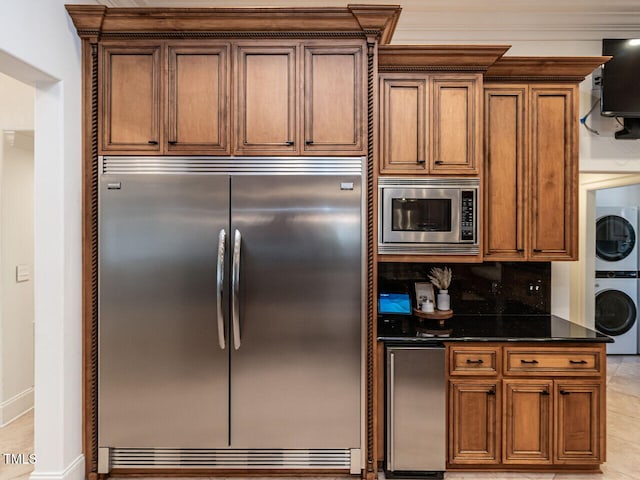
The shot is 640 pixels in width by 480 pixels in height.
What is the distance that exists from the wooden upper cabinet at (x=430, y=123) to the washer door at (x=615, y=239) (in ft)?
11.7

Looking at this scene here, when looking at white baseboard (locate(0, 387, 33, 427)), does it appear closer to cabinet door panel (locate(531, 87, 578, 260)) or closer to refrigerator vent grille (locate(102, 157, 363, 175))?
refrigerator vent grille (locate(102, 157, 363, 175))

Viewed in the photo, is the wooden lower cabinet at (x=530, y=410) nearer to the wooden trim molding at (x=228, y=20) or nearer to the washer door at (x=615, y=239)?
the wooden trim molding at (x=228, y=20)

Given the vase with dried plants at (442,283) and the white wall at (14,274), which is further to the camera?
the white wall at (14,274)

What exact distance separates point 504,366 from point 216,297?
5.69ft

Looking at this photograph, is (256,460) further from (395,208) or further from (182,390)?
(395,208)

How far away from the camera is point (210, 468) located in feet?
7.98

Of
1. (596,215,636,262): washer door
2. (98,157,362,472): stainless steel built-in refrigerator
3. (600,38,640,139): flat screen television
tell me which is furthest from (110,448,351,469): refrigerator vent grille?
(596,215,636,262): washer door

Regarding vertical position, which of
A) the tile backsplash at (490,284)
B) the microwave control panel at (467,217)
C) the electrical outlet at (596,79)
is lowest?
the tile backsplash at (490,284)

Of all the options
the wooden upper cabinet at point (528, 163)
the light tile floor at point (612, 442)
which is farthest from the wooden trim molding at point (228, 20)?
the light tile floor at point (612, 442)

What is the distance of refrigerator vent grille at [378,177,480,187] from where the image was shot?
2.61 m

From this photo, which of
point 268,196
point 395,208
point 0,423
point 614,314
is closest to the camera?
point 268,196

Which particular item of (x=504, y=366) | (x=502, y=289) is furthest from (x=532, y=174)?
(x=504, y=366)

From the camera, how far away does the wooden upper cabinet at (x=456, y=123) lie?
260 cm

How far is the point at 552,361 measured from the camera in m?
2.47
